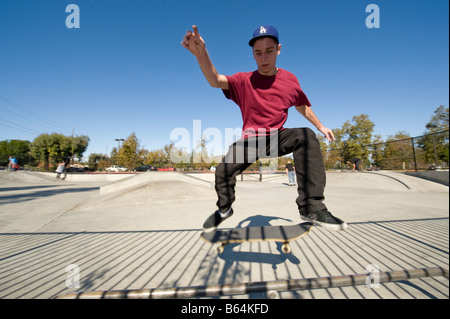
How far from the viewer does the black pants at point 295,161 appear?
78.5 inches

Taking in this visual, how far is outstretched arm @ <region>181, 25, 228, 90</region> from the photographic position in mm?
1627

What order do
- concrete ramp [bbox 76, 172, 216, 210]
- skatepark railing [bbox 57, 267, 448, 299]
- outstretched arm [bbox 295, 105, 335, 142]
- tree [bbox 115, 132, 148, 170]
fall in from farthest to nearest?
tree [bbox 115, 132, 148, 170]
concrete ramp [bbox 76, 172, 216, 210]
outstretched arm [bbox 295, 105, 335, 142]
skatepark railing [bbox 57, 267, 448, 299]

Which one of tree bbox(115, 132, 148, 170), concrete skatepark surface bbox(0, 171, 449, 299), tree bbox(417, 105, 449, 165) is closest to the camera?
concrete skatepark surface bbox(0, 171, 449, 299)

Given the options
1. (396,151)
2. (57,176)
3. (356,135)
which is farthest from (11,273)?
(356,135)

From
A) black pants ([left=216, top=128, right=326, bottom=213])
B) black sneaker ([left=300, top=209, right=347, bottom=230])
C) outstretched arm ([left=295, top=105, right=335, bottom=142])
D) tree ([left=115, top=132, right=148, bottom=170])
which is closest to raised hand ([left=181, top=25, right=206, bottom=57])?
black pants ([left=216, top=128, right=326, bottom=213])

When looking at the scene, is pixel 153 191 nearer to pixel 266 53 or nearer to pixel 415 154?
pixel 266 53

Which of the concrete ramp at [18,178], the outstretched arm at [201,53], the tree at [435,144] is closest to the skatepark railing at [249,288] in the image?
the outstretched arm at [201,53]

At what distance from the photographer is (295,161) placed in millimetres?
2133

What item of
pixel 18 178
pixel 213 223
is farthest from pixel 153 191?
pixel 18 178

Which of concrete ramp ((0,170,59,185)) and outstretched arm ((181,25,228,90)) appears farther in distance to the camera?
concrete ramp ((0,170,59,185))

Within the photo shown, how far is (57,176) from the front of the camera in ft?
88.0

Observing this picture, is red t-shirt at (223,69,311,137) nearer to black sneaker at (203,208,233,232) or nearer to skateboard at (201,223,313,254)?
black sneaker at (203,208,233,232)

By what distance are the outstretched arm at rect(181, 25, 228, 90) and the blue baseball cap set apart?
52 cm
